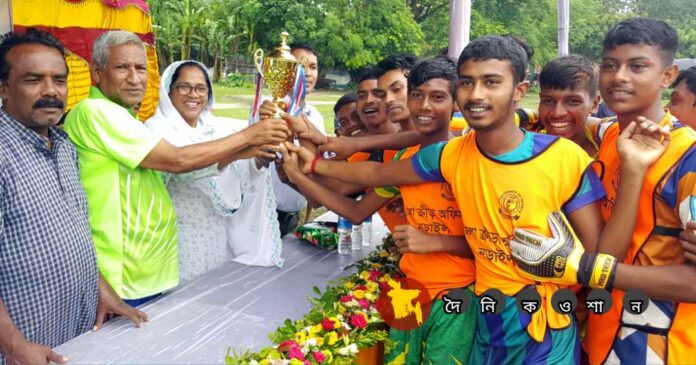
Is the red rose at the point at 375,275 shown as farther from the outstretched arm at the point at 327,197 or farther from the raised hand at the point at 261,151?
the raised hand at the point at 261,151

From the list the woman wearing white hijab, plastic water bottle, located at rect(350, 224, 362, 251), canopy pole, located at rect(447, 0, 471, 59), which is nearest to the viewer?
the woman wearing white hijab

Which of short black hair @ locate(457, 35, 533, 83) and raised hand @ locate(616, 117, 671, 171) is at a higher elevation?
short black hair @ locate(457, 35, 533, 83)

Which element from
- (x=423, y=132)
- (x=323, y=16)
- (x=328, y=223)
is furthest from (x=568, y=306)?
(x=323, y=16)

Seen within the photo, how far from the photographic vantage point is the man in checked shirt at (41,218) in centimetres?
206

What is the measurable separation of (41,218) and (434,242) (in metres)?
1.55

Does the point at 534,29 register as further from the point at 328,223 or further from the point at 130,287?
the point at 130,287

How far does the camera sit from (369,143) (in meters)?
2.77

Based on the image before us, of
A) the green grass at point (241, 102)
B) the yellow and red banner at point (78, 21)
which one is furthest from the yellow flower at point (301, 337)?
the green grass at point (241, 102)

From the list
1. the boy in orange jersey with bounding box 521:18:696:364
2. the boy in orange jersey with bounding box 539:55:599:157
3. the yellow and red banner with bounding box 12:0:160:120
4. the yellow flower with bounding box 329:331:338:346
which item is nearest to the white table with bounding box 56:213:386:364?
the yellow flower with bounding box 329:331:338:346

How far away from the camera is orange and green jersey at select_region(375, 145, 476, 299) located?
2.18 metres

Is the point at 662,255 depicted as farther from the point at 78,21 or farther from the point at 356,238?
the point at 78,21

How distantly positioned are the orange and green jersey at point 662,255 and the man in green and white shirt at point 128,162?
1.60 metres

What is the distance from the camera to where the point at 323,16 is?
2173 cm

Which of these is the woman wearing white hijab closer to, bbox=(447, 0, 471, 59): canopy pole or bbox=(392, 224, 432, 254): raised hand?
bbox=(392, 224, 432, 254): raised hand
